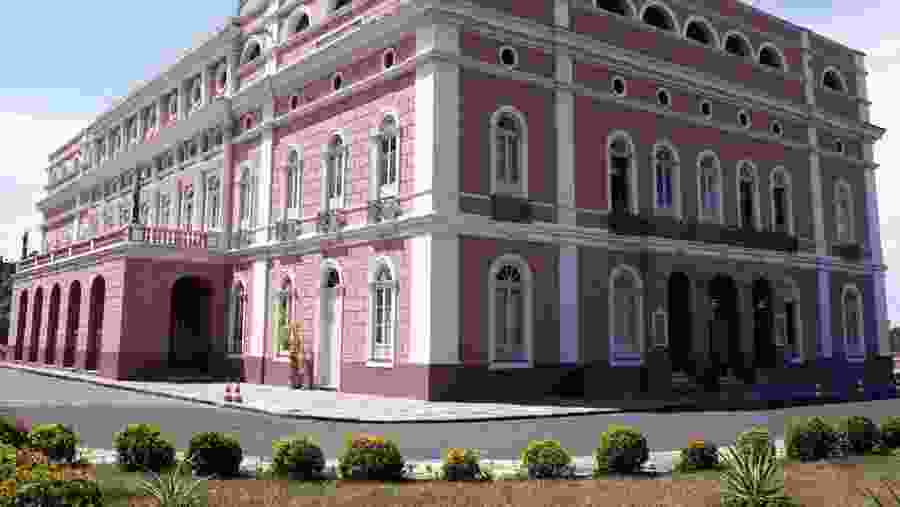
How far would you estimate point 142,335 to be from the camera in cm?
2527

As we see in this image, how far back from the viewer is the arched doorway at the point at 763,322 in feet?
83.4

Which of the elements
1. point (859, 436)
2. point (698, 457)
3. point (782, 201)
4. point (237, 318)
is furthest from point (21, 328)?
point (859, 436)

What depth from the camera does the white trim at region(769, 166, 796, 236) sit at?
26.3 meters

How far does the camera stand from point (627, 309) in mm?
21906

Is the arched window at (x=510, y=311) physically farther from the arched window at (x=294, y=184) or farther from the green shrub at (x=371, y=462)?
the green shrub at (x=371, y=462)

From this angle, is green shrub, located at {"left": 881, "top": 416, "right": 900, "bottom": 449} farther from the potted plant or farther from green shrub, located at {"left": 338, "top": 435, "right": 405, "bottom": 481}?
the potted plant

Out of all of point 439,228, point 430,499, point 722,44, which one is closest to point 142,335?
point 439,228

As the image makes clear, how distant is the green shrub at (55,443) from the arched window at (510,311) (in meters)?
11.3

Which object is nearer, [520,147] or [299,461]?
[299,461]

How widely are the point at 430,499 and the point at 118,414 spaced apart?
35.2 feet

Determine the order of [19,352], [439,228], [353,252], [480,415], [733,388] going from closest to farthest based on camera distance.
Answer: [480,415]
[439,228]
[353,252]
[733,388]
[19,352]

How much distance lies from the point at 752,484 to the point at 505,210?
13323mm

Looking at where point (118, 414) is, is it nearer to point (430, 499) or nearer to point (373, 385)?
point (373, 385)

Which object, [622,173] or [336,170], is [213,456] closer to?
[336,170]
